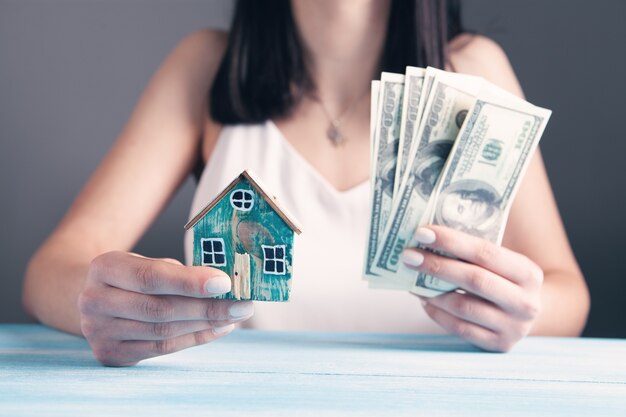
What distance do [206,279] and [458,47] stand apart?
3.61 feet

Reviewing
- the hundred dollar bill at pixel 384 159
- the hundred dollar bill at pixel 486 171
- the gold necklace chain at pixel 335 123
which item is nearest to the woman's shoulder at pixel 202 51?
the gold necklace chain at pixel 335 123

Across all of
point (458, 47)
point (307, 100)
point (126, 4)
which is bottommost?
point (307, 100)

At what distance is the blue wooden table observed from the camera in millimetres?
759

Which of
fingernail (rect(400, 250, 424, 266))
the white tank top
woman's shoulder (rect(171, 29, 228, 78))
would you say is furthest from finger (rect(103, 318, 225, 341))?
woman's shoulder (rect(171, 29, 228, 78))

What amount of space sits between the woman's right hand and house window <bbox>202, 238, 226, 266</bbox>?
0.11 ft

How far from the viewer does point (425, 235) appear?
38.6 inches

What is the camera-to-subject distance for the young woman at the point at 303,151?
140 cm

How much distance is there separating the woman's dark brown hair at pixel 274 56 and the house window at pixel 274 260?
82cm

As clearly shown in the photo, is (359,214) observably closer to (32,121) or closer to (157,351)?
(157,351)

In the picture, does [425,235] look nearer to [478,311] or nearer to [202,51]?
[478,311]

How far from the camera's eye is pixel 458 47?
168 centimetres

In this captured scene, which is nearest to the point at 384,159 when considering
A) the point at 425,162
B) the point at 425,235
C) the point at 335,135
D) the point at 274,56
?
the point at 425,162

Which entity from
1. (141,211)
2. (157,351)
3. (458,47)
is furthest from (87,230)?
(458,47)

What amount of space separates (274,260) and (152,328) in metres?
0.17
